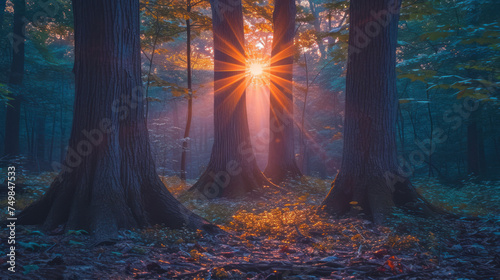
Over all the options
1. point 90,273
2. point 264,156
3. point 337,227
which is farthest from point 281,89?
point 264,156

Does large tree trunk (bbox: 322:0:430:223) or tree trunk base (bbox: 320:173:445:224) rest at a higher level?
large tree trunk (bbox: 322:0:430:223)

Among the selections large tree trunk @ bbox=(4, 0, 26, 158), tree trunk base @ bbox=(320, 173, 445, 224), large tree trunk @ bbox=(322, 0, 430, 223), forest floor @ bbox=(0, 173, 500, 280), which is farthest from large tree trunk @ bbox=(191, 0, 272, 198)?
large tree trunk @ bbox=(4, 0, 26, 158)

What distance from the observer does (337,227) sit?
5484mm

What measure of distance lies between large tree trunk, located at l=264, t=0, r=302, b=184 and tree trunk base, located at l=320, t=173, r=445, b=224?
5068 mm

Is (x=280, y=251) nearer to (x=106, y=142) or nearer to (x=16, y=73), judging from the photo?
(x=106, y=142)

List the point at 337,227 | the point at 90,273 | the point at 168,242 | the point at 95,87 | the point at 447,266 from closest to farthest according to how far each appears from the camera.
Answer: the point at 90,273 < the point at 447,266 < the point at 168,242 < the point at 95,87 < the point at 337,227

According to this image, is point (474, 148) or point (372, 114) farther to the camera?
point (474, 148)

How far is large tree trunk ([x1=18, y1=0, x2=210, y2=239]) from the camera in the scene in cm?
460

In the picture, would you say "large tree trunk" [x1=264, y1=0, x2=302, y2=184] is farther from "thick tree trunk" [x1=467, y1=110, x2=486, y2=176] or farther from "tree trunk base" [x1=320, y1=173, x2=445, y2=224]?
"thick tree trunk" [x1=467, y1=110, x2=486, y2=176]

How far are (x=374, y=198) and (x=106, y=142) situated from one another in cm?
471

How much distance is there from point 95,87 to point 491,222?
23.1 ft

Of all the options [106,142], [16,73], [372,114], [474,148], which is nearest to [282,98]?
[372,114]

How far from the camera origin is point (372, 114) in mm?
6211

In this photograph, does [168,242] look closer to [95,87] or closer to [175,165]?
[95,87]
